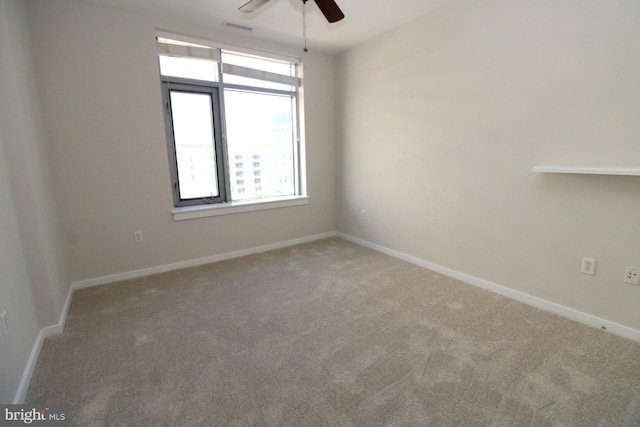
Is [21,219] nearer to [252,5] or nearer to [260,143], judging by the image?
[252,5]

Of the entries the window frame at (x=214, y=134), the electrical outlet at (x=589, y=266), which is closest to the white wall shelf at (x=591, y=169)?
the electrical outlet at (x=589, y=266)

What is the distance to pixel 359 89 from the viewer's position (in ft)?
12.4

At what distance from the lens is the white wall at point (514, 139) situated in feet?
6.36

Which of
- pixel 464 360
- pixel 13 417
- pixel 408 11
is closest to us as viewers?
pixel 13 417

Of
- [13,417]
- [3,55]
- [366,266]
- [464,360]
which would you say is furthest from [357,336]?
[3,55]

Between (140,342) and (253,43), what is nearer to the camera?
(140,342)

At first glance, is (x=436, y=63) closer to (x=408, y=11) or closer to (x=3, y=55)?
(x=408, y=11)

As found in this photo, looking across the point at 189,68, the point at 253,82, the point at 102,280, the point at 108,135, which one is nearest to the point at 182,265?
the point at 102,280

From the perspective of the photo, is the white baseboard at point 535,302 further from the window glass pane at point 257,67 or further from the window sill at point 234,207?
the window glass pane at point 257,67

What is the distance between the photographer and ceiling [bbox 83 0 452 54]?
8.71 ft

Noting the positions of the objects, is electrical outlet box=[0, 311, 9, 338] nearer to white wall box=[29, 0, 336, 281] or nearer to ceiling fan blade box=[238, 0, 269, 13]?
white wall box=[29, 0, 336, 281]

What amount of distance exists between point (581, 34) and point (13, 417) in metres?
3.74

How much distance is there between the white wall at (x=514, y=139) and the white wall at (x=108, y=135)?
2.05 m

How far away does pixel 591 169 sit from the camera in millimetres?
1907
